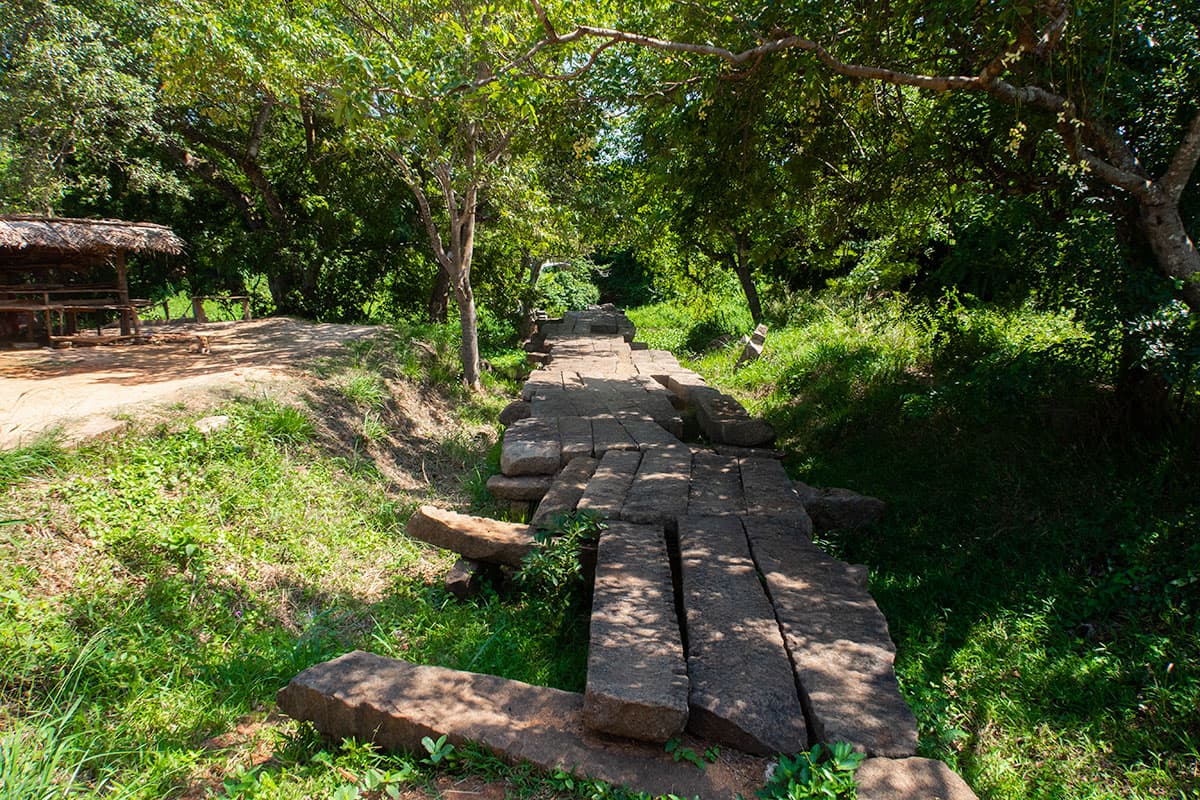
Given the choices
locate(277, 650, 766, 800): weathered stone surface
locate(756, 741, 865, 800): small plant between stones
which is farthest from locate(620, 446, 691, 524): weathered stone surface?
locate(756, 741, 865, 800): small plant between stones

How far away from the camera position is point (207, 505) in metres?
4.69

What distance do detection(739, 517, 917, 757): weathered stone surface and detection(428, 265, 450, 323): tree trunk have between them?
43.0 ft

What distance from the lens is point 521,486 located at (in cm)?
490

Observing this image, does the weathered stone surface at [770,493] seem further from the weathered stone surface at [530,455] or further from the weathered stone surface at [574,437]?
the weathered stone surface at [530,455]

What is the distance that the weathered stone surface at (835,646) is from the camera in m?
2.35

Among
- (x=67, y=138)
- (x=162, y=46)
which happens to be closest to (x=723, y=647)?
(x=162, y=46)

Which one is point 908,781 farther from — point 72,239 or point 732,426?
point 72,239

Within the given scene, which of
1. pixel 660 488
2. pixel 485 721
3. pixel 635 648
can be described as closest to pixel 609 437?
pixel 660 488

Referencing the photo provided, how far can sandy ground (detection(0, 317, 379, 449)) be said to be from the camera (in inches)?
203

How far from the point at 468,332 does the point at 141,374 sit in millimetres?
4172

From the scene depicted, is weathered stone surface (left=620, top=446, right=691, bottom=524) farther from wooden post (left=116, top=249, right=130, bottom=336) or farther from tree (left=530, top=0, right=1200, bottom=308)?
wooden post (left=116, top=249, right=130, bottom=336)

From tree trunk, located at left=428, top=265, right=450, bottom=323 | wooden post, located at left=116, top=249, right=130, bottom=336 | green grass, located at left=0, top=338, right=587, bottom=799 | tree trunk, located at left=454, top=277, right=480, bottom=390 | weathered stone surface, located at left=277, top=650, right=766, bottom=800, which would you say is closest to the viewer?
weathered stone surface, located at left=277, top=650, right=766, bottom=800

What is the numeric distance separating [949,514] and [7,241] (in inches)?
429

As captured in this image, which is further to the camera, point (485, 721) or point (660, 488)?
point (660, 488)
